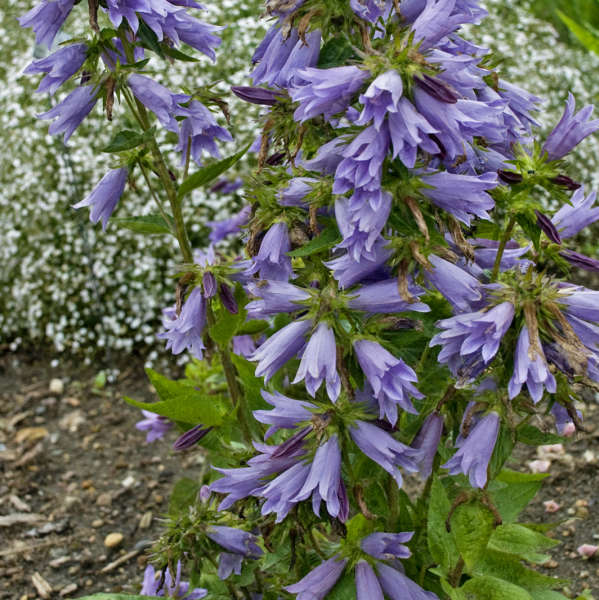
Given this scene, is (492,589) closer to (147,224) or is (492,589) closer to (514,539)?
(514,539)

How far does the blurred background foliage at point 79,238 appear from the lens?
3727 mm

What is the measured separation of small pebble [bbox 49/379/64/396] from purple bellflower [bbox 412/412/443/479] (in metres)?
2.61

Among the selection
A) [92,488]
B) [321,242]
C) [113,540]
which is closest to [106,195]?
[321,242]

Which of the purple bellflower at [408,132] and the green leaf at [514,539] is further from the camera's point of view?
the green leaf at [514,539]

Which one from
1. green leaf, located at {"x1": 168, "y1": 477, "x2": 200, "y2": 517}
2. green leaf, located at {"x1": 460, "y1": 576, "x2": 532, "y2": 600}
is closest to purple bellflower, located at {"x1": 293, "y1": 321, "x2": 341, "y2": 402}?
green leaf, located at {"x1": 460, "y1": 576, "x2": 532, "y2": 600}

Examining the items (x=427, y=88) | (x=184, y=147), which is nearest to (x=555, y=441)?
(x=427, y=88)

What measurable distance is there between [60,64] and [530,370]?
91 cm

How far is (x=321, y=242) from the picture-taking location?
119 cm

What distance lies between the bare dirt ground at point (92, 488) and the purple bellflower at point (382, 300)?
1211 mm

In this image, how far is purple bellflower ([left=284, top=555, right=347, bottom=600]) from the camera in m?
Result: 1.35

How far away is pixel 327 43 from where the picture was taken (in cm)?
119

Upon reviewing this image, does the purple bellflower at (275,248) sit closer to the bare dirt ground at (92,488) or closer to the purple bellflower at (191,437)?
the purple bellflower at (191,437)

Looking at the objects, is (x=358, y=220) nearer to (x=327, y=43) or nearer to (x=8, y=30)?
(x=327, y=43)

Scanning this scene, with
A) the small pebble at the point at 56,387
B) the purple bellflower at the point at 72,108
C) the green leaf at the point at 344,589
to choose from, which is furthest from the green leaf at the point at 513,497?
the small pebble at the point at 56,387
